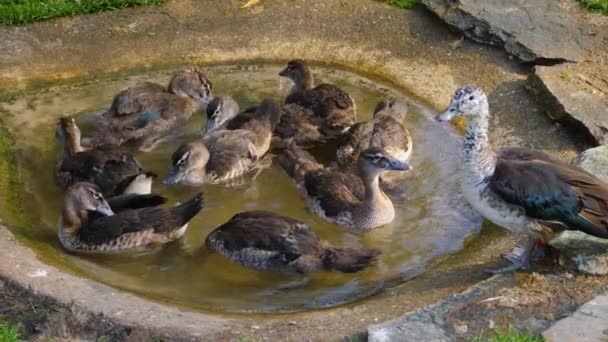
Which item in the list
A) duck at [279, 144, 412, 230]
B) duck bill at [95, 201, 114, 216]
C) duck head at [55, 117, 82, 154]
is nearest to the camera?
duck bill at [95, 201, 114, 216]

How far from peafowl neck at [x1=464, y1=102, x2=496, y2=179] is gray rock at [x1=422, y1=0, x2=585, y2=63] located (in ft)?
12.8

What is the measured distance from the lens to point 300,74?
1216 cm

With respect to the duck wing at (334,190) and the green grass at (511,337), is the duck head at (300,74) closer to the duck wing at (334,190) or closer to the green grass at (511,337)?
the duck wing at (334,190)

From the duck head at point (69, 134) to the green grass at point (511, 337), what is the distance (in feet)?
17.0

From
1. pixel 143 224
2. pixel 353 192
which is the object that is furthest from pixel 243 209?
pixel 143 224

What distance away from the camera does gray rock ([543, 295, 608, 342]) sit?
710 centimetres

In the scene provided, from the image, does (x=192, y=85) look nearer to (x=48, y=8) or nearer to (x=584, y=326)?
(x=48, y=8)

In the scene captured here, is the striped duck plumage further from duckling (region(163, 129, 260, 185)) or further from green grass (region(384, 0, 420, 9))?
green grass (region(384, 0, 420, 9))

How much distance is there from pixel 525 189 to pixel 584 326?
1.36 meters

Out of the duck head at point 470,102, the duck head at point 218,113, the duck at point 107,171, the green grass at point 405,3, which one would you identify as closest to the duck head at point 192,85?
the duck head at point 218,113

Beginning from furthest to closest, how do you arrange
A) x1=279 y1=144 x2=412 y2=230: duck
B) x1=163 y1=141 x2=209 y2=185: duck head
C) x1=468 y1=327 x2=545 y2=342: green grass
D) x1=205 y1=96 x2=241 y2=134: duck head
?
x1=205 y1=96 x2=241 y2=134: duck head
x1=163 y1=141 x2=209 y2=185: duck head
x1=279 y1=144 x2=412 y2=230: duck
x1=468 y1=327 x2=545 y2=342: green grass

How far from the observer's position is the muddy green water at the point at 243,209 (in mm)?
8836

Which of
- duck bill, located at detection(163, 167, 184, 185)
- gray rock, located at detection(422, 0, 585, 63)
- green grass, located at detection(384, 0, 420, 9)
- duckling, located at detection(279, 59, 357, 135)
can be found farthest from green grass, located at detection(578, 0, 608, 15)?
duck bill, located at detection(163, 167, 184, 185)

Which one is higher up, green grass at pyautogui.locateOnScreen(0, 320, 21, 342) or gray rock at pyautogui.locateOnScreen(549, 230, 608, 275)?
gray rock at pyautogui.locateOnScreen(549, 230, 608, 275)
